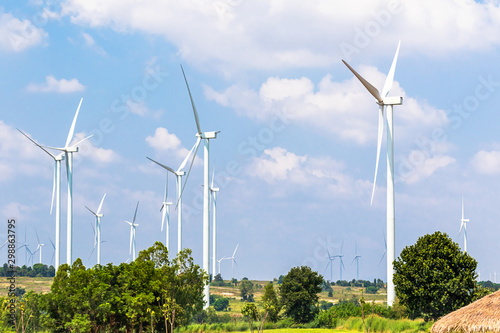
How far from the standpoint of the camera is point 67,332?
46.8 m

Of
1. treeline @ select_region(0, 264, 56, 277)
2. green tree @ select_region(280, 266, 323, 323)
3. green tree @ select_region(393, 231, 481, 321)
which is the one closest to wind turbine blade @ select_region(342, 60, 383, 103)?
green tree @ select_region(393, 231, 481, 321)

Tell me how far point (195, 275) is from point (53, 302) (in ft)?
35.4

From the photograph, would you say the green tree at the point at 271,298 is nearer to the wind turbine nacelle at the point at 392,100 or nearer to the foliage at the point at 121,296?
the foliage at the point at 121,296

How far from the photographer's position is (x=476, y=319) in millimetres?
39062

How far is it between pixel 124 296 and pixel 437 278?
22213 millimetres

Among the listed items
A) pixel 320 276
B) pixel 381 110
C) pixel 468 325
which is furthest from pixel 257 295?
pixel 468 325

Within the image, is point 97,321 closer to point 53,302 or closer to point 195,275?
point 53,302

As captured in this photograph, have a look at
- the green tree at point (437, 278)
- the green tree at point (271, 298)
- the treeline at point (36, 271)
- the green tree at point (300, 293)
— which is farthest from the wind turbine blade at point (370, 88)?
the treeline at point (36, 271)

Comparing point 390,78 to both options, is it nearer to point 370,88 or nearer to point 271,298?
point 370,88

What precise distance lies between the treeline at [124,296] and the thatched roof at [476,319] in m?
17.4

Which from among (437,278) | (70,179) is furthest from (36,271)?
(437,278)

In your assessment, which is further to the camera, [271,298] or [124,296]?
[271,298]

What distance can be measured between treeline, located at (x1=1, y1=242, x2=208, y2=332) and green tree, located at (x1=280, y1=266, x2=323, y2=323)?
15.0 meters

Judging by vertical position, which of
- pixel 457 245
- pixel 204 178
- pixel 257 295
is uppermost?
pixel 204 178
